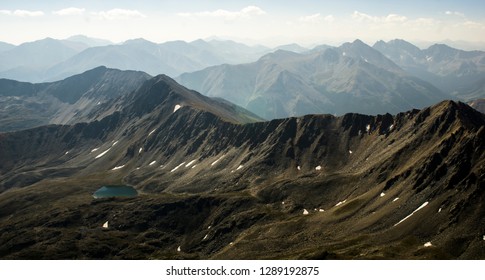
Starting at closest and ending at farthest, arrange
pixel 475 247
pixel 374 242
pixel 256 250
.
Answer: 1. pixel 475 247
2. pixel 374 242
3. pixel 256 250

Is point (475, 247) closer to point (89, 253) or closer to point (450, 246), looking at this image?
point (450, 246)

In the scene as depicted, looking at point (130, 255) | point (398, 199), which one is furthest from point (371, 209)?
point (130, 255)

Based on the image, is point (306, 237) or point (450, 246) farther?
point (306, 237)
